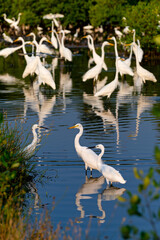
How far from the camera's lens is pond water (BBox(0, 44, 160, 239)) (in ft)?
26.8

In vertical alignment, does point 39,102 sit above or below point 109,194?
below

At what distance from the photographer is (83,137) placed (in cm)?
1330

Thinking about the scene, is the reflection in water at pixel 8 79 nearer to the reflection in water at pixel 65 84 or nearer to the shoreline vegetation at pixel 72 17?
the reflection in water at pixel 65 84

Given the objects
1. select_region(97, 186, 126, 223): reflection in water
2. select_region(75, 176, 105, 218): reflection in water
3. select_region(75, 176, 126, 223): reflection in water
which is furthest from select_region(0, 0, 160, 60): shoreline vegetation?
select_region(97, 186, 126, 223): reflection in water

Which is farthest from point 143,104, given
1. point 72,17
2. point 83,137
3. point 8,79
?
point 72,17

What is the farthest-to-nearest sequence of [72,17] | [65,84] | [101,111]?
[72,17]
[65,84]
[101,111]

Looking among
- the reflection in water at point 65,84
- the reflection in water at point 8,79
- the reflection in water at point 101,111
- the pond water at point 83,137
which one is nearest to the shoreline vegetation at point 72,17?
the reflection in water at point 65,84

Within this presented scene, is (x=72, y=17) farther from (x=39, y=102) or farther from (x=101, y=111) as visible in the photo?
(x=101, y=111)

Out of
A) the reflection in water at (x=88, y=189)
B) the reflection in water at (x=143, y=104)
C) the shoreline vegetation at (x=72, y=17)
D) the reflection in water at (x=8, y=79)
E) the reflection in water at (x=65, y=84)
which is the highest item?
the shoreline vegetation at (x=72, y=17)

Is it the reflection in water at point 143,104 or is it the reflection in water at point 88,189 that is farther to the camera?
the reflection in water at point 143,104

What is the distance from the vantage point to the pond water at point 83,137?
8.17 m

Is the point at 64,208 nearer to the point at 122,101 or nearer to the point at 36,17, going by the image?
the point at 122,101

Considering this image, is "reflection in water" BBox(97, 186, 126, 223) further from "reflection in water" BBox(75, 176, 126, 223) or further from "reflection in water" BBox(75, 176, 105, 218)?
"reflection in water" BBox(75, 176, 105, 218)

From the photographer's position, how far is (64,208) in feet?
27.1
